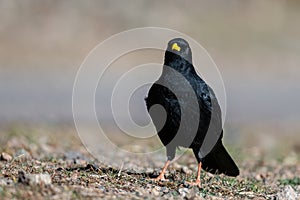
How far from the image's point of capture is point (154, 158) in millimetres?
10531

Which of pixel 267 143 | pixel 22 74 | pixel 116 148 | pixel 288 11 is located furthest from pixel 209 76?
pixel 288 11

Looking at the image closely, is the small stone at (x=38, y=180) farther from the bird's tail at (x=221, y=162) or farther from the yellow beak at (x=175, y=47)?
the bird's tail at (x=221, y=162)

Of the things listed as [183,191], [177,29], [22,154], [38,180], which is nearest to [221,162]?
[183,191]

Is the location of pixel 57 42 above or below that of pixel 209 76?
above

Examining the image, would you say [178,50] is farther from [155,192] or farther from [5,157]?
[5,157]

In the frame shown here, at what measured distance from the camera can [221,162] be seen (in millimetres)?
8062

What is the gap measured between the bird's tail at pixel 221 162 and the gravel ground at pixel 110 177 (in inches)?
4.7

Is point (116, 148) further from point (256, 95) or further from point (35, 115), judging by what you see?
point (256, 95)

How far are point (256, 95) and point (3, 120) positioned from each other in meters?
9.72

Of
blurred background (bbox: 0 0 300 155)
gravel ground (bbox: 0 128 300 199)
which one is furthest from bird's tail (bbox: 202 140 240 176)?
blurred background (bbox: 0 0 300 155)

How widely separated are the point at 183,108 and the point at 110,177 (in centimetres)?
96

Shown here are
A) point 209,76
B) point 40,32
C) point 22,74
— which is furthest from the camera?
point 40,32

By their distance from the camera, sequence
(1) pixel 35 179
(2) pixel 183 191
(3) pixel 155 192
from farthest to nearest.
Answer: (2) pixel 183 191
(3) pixel 155 192
(1) pixel 35 179

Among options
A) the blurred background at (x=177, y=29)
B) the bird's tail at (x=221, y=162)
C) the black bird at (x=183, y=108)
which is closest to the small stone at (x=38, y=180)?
the black bird at (x=183, y=108)
